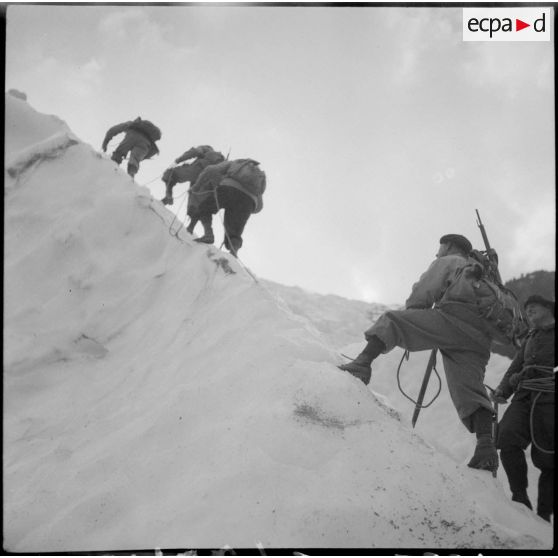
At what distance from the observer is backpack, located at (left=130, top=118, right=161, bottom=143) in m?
7.80

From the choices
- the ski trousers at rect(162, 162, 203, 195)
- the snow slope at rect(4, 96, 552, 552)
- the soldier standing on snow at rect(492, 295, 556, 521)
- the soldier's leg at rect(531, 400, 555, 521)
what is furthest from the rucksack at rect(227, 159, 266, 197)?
the soldier's leg at rect(531, 400, 555, 521)

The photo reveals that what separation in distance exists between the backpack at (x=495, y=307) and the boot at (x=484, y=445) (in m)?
0.55

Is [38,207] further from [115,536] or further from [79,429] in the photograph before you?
[115,536]

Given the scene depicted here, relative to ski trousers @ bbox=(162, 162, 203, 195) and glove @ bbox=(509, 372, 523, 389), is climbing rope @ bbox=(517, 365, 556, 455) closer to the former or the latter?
glove @ bbox=(509, 372, 523, 389)

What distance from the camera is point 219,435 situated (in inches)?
118

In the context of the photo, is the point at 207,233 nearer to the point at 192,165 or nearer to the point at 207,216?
the point at 207,216

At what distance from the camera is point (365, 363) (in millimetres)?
3416

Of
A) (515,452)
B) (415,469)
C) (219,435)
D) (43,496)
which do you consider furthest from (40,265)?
(515,452)

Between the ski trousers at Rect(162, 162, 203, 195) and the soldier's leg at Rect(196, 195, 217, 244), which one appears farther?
the ski trousers at Rect(162, 162, 203, 195)

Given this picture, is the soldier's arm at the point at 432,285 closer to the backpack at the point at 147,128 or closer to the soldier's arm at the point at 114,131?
the backpack at the point at 147,128

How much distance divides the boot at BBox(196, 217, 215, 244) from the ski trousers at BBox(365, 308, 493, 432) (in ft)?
9.50

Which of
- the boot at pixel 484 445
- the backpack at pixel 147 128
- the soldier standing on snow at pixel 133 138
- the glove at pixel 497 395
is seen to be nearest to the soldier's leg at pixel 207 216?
the soldier standing on snow at pixel 133 138

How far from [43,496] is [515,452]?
3256mm

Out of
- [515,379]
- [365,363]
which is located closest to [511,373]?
[515,379]
